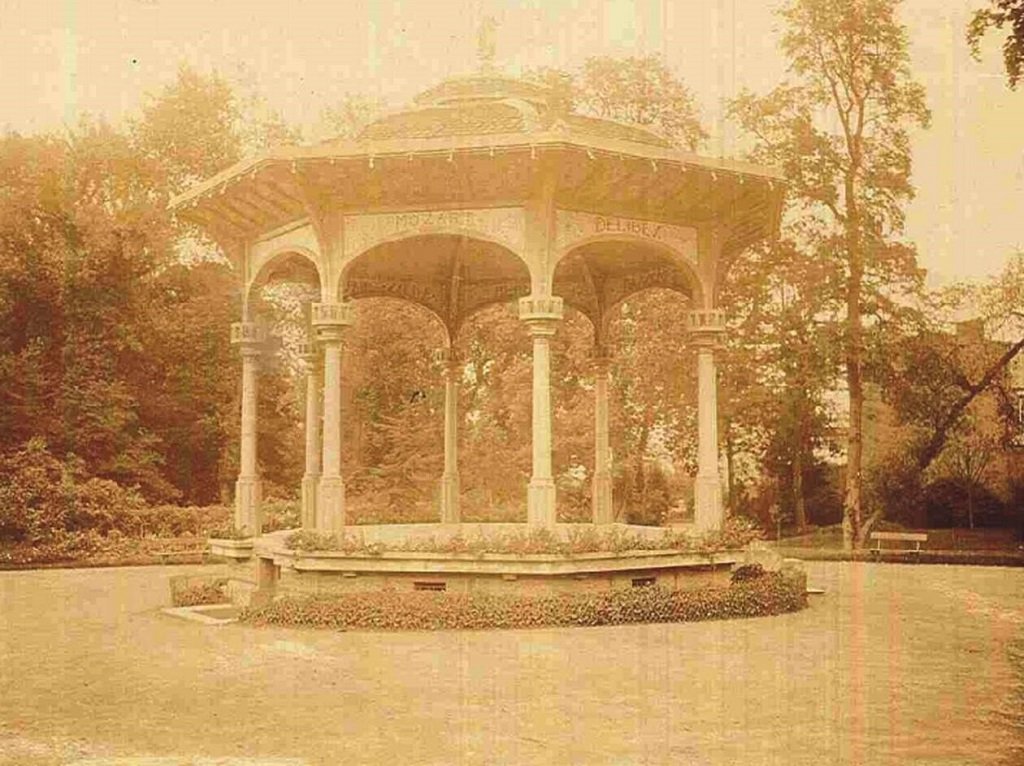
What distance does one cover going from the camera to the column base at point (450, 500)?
80.8 ft

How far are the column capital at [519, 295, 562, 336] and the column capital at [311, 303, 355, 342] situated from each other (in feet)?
9.72

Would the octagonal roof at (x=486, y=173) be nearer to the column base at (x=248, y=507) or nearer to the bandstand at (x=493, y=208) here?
the bandstand at (x=493, y=208)

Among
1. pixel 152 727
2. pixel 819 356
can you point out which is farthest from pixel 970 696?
pixel 819 356

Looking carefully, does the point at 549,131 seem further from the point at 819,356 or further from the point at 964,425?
the point at 964,425

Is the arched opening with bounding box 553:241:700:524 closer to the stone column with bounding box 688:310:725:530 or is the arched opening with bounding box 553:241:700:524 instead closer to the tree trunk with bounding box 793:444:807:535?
the tree trunk with bounding box 793:444:807:535

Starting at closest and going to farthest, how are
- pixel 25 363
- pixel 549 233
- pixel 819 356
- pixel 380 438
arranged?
pixel 549 233 < pixel 819 356 < pixel 25 363 < pixel 380 438

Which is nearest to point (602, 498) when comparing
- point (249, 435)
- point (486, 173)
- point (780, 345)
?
point (249, 435)

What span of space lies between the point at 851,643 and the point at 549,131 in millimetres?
8237

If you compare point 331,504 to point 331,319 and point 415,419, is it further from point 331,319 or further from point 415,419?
point 415,419

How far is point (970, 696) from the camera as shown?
1071 centimetres

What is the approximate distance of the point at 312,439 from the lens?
21.9 metres

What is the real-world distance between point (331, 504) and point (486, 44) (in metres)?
9.53

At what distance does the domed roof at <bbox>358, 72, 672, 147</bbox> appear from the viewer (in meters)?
17.6

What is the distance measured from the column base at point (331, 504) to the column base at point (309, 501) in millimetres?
3573
